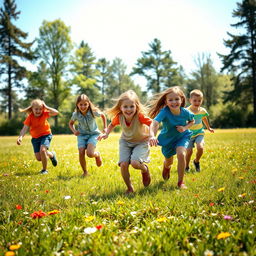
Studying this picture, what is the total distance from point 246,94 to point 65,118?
28.2m

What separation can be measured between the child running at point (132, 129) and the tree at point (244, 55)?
113 feet

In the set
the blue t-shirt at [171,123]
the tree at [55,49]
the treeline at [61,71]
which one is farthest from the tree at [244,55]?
the blue t-shirt at [171,123]

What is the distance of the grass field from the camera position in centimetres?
203

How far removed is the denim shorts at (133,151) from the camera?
13.4 feet

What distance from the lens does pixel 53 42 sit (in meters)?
35.3

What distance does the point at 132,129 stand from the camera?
4.32 metres

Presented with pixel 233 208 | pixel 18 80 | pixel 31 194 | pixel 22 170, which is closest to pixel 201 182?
pixel 233 208

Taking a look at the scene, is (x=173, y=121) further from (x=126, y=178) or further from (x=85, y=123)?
(x=85, y=123)

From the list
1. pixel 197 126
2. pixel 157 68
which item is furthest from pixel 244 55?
pixel 197 126

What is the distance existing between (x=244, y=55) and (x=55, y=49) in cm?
2837

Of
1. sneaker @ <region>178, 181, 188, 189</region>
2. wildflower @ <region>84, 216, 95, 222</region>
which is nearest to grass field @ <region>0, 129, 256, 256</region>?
wildflower @ <region>84, 216, 95, 222</region>

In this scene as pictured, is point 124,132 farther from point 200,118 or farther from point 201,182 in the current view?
point 200,118

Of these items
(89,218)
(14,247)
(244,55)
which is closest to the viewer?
(14,247)

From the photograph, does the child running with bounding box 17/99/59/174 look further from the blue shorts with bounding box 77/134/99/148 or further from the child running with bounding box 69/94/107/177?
the blue shorts with bounding box 77/134/99/148
